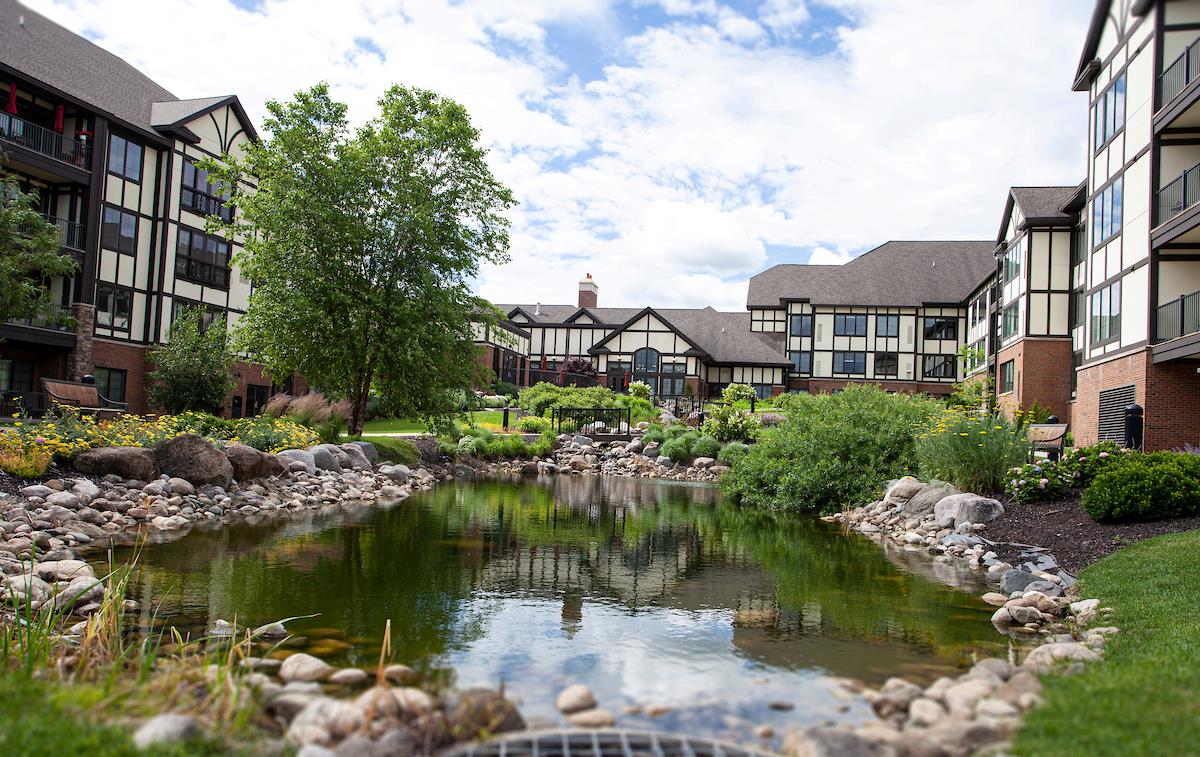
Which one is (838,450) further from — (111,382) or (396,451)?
(111,382)

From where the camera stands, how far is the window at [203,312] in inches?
1198

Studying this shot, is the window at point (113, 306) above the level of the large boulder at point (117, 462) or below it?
above

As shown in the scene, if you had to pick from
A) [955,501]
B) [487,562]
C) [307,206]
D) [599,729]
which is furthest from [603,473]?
[599,729]

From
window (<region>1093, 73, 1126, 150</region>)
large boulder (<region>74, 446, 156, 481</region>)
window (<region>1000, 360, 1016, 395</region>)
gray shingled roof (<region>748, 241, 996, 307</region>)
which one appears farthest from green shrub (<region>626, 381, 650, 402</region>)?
large boulder (<region>74, 446, 156, 481</region>)

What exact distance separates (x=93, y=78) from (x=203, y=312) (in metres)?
9.07

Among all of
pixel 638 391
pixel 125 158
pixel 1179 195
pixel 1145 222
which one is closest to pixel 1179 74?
pixel 1179 195

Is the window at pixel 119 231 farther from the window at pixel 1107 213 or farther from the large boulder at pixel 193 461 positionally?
the window at pixel 1107 213

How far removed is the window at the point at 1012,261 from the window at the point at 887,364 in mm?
17268

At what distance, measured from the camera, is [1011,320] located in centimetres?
3325

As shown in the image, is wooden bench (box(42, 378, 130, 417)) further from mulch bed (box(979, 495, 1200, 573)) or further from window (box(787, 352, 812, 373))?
window (box(787, 352, 812, 373))

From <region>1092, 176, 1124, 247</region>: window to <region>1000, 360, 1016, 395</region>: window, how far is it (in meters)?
8.92

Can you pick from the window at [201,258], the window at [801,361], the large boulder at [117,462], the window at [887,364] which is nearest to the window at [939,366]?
the window at [887,364]

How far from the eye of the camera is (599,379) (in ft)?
162

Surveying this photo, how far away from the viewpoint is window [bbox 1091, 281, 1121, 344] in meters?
21.8
